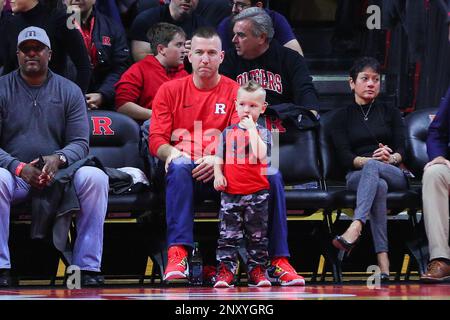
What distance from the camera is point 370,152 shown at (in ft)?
23.6

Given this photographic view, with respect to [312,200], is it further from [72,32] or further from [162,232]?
[72,32]

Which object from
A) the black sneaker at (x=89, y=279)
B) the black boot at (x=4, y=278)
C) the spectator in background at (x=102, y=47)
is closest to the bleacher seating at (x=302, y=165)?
the black sneaker at (x=89, y=279)

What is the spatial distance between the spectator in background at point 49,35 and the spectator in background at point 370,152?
1.77 metres

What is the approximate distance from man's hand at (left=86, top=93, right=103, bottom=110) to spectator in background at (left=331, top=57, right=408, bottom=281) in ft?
5.50

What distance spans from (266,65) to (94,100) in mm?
1241

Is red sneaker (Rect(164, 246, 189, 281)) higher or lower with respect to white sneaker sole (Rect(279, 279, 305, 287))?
higher

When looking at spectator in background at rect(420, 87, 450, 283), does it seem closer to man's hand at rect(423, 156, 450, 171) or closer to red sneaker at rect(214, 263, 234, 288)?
man's hand at rect(423, 156, 450, 171)

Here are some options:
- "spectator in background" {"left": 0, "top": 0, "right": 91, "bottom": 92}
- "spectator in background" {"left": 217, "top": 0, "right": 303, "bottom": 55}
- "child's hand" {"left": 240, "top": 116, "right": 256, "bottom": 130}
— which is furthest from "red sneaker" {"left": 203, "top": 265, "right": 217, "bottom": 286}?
"spectator in background" {"left": 217, "top": 0, "right": 303, "bottom": 55}

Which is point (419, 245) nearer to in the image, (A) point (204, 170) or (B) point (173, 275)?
(A) point (204, 170)

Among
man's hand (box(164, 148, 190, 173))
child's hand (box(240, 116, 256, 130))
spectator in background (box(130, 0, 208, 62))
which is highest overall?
spectator in background (box(130, 0, 208, 62))

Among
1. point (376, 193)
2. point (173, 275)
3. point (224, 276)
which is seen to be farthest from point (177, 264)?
point (376, 193)

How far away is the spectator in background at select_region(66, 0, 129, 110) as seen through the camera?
25.6 ft

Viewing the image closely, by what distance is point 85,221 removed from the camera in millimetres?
6320

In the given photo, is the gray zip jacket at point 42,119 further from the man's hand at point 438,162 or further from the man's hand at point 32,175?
the man's hand at point 438,162
